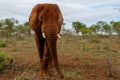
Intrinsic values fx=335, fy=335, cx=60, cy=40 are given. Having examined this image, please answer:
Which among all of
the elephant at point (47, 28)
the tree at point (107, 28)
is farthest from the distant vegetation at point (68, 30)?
the elephant at point (47, 28)

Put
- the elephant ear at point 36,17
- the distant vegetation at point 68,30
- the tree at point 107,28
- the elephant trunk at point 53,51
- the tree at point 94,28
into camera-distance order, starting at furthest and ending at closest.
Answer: the tree at point 94,28 < the tree at point 107,28 < the distant vegetation at point 68,30 < the elephant ear at point 36,17 < the elephant trunk at point 53,51

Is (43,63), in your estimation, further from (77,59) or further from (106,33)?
(106,33)

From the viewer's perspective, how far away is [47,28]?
7.65 m

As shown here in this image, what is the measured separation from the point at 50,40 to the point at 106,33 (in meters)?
34.8

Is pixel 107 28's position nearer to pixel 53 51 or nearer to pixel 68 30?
pixel 68 30

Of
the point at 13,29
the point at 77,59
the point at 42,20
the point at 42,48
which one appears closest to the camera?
the point at 42,20

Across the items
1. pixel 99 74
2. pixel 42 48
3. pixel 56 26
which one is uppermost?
pixel 56 26

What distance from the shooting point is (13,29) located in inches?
1378

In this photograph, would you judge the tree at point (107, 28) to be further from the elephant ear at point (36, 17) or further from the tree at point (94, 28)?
the elephant ear at point (36, 17)

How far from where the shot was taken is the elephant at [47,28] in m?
7.47

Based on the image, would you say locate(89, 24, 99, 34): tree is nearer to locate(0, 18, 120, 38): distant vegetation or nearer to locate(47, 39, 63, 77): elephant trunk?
locate(0, 18, 120, 38): distant vegetation

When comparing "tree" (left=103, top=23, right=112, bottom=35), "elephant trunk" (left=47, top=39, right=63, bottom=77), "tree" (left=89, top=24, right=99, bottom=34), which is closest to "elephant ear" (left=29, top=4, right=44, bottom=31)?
"elephant trunk" (left=47, top=39, right=63, bottom=77)

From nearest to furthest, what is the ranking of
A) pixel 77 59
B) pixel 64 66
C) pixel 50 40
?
pixel 50 40
pixel 64 66
pixel 77 59

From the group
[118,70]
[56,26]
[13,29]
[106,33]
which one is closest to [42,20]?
[56,26]
